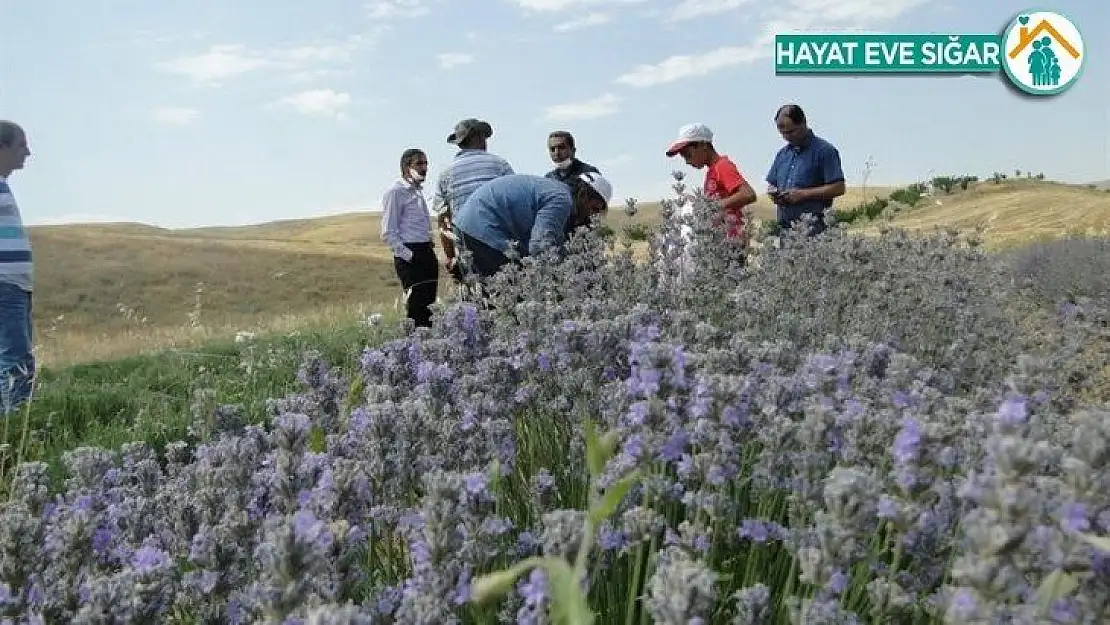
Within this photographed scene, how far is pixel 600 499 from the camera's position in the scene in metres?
1.41

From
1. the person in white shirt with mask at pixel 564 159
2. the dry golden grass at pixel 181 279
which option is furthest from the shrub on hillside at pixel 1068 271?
the dry golden grass at pixel 181 279

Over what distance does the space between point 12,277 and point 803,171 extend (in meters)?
4.43

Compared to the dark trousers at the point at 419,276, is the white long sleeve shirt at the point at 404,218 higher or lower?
higher

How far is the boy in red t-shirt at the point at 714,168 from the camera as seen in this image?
17.0 feet

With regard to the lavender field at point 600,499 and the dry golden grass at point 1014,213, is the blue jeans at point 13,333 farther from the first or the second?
the dry golden grass at point 1014,213

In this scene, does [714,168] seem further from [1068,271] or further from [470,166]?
[1068,271]

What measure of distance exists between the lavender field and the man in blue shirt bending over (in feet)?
5.38

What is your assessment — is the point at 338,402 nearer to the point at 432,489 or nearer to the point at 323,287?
the point at 432,489

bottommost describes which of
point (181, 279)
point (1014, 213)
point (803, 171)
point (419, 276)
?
point (181, 279)

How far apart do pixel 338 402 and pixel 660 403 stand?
1.46 meters

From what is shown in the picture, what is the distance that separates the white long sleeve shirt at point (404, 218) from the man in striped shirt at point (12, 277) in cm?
220

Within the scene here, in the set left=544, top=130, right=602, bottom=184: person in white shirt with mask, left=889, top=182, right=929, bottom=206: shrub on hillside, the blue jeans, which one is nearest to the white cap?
left=544, top=130, right=602, bottom=184: person in white shirt with mask

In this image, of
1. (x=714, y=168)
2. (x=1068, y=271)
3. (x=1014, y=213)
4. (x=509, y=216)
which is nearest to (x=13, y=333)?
(x=509, y=216)

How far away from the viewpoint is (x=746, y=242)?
203 inches
